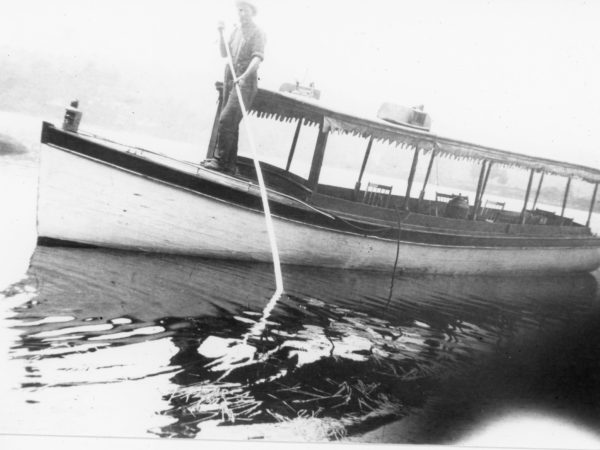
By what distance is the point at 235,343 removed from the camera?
3.83 metres

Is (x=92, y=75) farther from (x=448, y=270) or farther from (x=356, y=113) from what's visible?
(x=448, y=270)

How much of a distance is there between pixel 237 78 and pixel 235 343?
10.6 feet

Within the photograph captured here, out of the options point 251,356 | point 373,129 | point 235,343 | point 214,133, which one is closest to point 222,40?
point 214,133

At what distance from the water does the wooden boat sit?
32 cm

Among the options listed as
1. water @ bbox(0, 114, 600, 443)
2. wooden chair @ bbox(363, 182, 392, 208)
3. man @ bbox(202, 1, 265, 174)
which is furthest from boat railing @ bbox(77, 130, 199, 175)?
wooden chair @ bbox(363, 182, 392, 208)

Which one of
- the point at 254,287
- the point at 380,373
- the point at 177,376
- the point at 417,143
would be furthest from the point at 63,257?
the point at 417,143

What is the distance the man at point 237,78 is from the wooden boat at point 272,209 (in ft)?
1.18

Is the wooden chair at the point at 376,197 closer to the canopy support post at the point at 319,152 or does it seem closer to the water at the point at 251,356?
the canopy support post at the point at 319,152

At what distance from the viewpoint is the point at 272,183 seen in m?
6.52

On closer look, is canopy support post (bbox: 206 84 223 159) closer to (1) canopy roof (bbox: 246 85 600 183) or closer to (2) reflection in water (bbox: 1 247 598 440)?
(1) canopy roof (bbox: 246 85 600 183)

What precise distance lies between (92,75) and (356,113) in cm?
641

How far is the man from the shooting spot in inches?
204

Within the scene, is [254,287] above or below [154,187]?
below

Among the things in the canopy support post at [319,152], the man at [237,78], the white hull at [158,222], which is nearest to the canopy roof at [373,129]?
the canopy support post at [319,152]
